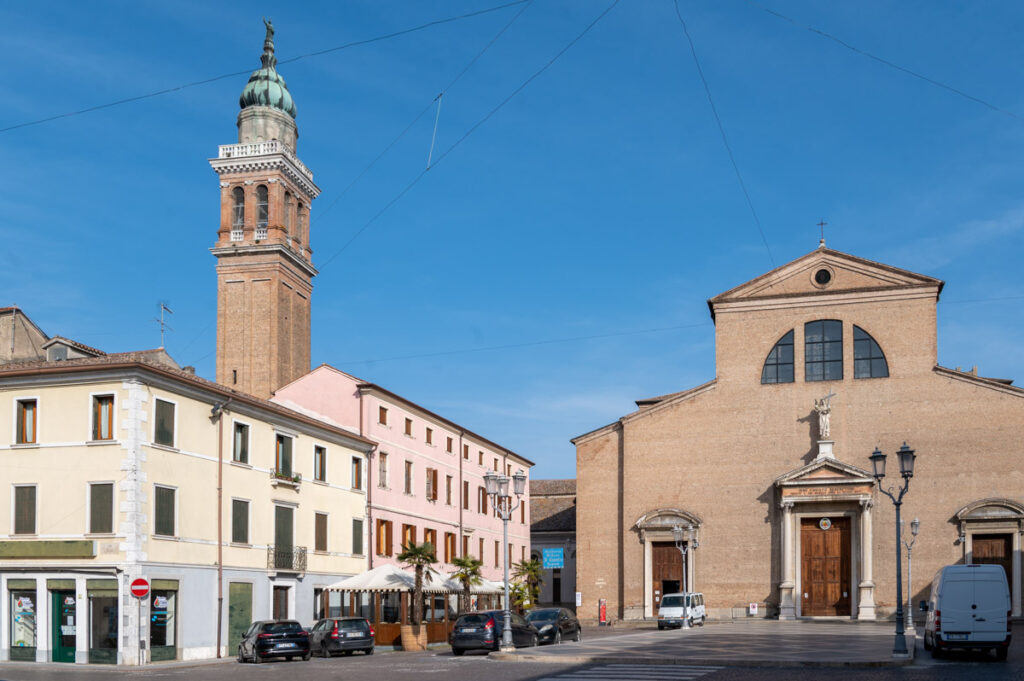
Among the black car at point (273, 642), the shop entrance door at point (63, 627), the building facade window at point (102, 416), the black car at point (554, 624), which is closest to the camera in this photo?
the shop entrance door at point (63, 627)

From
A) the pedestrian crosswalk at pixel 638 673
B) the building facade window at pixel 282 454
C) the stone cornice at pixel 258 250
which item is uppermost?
the stone cornice at pixel 258 250

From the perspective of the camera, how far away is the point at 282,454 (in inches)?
1502

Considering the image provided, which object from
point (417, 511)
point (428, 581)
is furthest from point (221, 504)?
point (417, 511)

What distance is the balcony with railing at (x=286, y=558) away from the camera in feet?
119

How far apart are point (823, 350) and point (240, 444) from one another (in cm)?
2649

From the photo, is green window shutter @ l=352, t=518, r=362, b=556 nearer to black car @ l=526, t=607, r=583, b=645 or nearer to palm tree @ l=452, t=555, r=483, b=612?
palm tree @ l=452, t=555, r=483, b=612

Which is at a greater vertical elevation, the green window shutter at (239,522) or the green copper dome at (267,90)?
the green copper dome at (267,90)

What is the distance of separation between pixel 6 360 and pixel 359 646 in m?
16.6

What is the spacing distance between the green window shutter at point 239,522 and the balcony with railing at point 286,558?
148 cm

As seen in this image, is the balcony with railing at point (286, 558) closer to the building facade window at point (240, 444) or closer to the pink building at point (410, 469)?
the building facade window at point (240, 444)

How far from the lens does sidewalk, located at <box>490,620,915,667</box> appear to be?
903 inches

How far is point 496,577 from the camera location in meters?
62.3

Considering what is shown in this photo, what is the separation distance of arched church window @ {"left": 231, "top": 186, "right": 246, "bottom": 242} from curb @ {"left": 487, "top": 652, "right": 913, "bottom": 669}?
49.2 metres

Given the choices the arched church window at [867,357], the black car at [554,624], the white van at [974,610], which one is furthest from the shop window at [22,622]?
the arched church window at [867,357]
